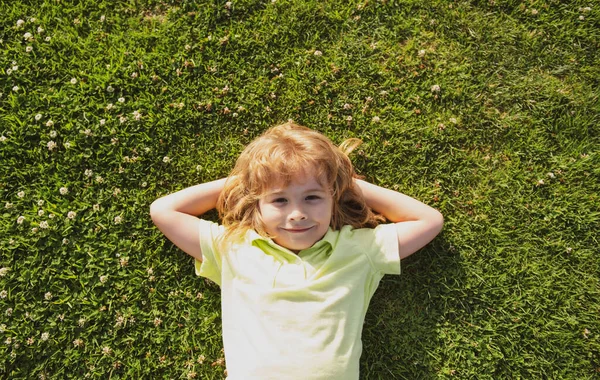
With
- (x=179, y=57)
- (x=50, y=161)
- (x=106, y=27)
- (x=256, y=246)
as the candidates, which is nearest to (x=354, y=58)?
(x=179, y=57)

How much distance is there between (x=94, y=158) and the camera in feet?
12.7

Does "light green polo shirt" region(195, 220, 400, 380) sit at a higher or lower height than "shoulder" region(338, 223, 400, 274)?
lower

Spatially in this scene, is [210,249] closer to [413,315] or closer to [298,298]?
[298,298]

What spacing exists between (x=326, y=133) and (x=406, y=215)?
1046 millimetres

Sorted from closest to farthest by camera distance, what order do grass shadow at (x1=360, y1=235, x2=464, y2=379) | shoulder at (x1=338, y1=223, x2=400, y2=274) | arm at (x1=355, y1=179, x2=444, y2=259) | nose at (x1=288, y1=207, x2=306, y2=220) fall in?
nose at (x1=288, y1=207, x2=306, y2=220) < shoulder at (x1=338, y1=223, x2=400, y2=274) < arm at (x1=355, y1=179, x2=444, y2=259) < grass shadow at (x1=360, y1=235, x2=464, y2=379)

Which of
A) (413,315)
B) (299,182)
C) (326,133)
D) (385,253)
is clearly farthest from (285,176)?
(413,315)

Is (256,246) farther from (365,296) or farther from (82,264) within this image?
(82,264)

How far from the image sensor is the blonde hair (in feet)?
9.84

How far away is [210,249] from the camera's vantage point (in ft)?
10.8

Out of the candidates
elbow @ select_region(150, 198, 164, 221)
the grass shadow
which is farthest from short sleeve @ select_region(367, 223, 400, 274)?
elbow @ select_region(150, 198, 164, 221)

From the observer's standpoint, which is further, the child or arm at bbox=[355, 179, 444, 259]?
arm at bbox=[355, 179, 444, 259]

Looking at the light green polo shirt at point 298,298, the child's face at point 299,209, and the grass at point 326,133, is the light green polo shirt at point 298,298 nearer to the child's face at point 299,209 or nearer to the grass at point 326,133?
the child's face at point 299,209

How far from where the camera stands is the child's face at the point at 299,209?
2.97 meters

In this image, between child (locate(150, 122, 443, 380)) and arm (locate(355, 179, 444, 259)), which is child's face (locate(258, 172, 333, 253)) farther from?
arm (locate(355, 179, 444, 259))
